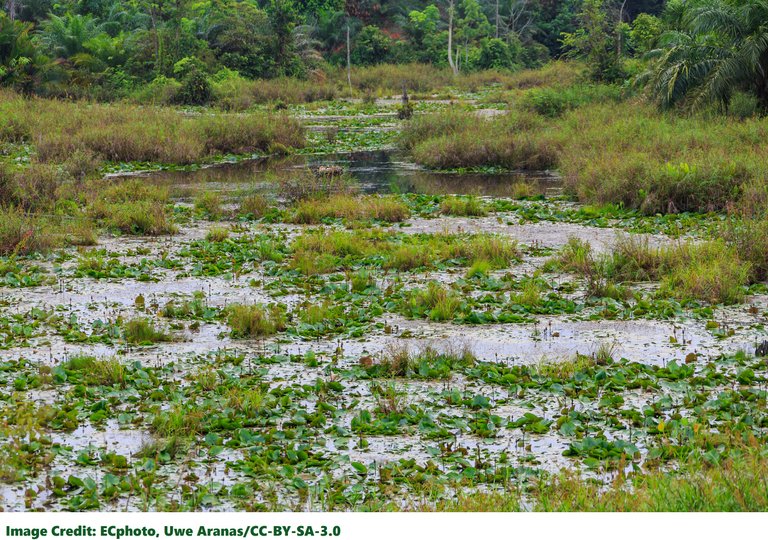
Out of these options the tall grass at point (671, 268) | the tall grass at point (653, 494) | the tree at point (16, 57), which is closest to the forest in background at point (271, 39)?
the tree at point (16, 57)

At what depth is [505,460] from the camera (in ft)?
20.8

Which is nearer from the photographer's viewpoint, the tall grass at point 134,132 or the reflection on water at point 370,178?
the reflection on water at point 370,178

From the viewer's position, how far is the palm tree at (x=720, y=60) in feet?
71.8

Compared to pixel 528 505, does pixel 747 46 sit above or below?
above

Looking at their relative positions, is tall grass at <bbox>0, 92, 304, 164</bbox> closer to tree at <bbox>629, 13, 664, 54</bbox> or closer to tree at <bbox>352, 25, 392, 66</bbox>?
tree at <bbox>629, 13, 664, 54</bbox>

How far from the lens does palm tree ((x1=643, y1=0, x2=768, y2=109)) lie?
21875 millimetres

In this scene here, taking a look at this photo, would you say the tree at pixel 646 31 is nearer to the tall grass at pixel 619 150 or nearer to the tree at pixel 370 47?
the tall grass at pixel 619 150

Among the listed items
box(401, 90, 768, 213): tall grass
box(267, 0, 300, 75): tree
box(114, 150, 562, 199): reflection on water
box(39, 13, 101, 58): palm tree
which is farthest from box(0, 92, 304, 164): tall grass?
box(267, 0, 300, 75): tree

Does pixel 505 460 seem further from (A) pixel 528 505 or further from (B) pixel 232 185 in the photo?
(B) pixel 232 185

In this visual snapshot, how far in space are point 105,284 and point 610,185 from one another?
8771 millimetres

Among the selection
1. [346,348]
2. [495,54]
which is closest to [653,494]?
[346,348]

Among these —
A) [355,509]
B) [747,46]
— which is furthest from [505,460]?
[747,46]

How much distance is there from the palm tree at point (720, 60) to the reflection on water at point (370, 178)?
389 centimetres

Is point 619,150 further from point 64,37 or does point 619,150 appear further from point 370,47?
point 370,47
